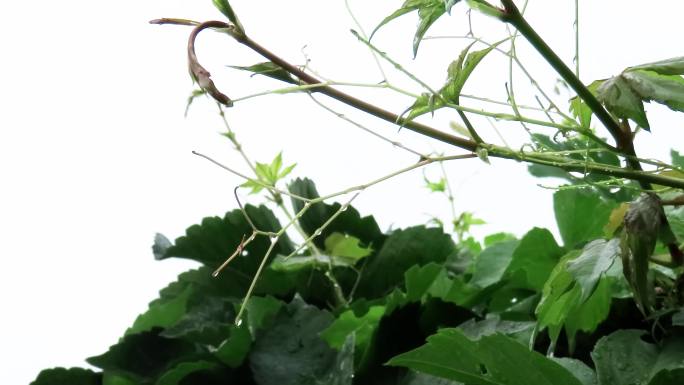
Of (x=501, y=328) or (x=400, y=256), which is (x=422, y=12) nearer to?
(x=501, y=328)

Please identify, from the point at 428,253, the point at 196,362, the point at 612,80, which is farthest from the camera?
the point at 428,253

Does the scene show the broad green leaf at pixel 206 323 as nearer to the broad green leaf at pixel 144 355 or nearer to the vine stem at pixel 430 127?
Result: the broad green leaf at pixel 144 355

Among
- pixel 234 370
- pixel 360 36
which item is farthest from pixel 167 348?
pixel 360 36

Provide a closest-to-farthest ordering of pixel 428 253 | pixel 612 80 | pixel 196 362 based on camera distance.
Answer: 1. pixel 612 80
2. pixel 196 362
3. pixel 428 253

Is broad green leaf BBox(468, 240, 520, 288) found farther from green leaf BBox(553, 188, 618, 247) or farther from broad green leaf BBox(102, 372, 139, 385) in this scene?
broad green leaf BBox(102, 372, 139, 385)

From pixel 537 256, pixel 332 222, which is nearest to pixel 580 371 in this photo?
pixel 537 256

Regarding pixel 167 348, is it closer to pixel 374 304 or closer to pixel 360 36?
pixel 374 304
